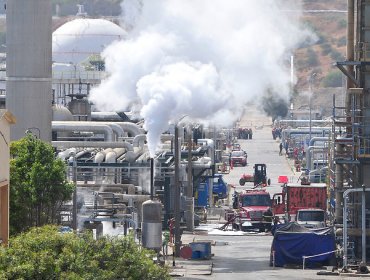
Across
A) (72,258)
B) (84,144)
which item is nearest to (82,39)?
(84,144)

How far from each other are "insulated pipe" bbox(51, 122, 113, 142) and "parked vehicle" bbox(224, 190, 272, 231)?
942cm

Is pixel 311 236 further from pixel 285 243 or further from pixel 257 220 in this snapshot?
pixel 257 220

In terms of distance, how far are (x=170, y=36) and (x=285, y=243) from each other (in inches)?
1031

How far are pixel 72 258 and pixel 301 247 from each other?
21994 mm

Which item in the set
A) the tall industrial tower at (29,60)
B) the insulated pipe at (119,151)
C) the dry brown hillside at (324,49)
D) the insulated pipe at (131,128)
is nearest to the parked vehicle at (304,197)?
the insulated pipe at (119,151)

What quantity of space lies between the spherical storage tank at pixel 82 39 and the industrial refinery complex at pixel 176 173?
5382 centimetres

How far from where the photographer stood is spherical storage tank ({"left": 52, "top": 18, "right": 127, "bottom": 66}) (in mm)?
144025

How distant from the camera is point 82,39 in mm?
146500

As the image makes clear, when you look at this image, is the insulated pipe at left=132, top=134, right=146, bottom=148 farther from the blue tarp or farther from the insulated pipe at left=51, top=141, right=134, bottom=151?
the blue tarp

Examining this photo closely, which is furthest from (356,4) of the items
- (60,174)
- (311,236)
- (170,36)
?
(170,36)

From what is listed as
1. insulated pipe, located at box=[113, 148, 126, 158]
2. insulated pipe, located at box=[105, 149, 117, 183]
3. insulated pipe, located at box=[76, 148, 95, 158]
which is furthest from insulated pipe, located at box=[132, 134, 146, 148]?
insulated pipe, located at box=[105, 149, 117, 183]

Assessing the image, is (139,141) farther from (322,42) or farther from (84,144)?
(322,42)

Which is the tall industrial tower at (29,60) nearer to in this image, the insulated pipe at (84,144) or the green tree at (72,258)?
the insulated pipe at (84,144)

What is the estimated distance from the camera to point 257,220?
2486 inches
